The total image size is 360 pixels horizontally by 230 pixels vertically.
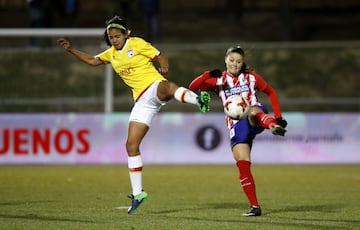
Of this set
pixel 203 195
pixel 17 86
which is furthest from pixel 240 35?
pixel 203 195

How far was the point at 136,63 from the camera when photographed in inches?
471

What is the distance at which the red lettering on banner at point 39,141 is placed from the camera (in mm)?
21172

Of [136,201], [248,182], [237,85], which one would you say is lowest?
[136,201]

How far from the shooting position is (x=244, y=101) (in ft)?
36.8

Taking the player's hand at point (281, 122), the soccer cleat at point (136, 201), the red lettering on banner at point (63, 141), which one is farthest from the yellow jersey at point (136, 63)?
the red lettering on banner at point (63, 141)

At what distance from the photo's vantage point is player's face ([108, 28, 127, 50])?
11.8 m

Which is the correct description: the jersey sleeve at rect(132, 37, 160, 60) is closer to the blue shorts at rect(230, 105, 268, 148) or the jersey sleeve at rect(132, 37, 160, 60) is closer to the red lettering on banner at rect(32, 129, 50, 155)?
the blue shorts at rect(230, 105, 268, 148)

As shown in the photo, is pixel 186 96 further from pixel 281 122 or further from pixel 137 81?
pixel 281 122

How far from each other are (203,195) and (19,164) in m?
7.68

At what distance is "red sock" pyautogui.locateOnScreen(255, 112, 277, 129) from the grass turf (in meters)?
1.05

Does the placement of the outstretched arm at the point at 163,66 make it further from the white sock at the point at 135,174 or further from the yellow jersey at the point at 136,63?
the white sock at the point at 135,174

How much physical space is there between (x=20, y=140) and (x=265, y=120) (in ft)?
35.6

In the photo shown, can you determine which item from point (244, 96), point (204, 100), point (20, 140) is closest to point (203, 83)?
point (244, 96)

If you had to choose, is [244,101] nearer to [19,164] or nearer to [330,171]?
[330,171]
